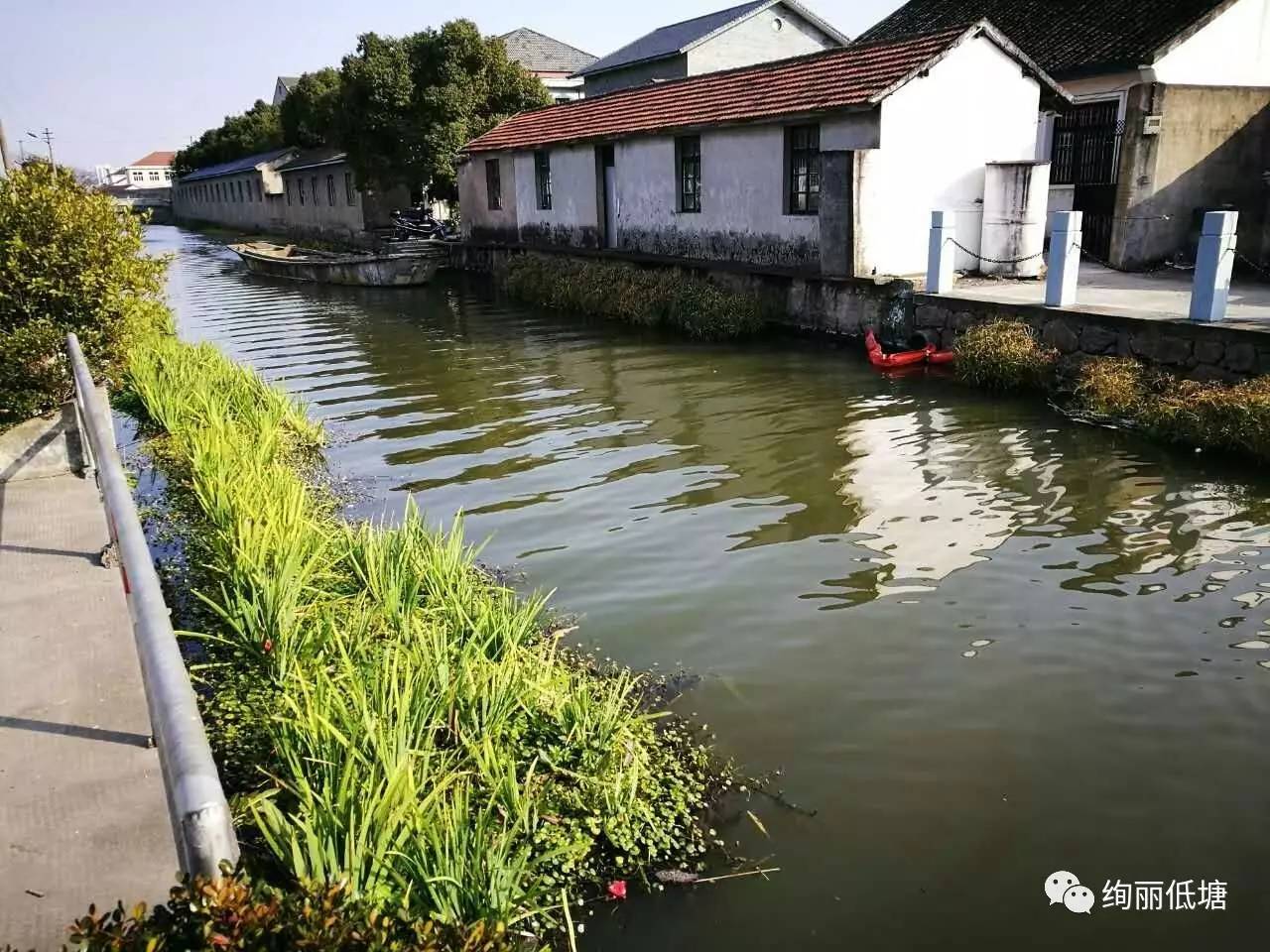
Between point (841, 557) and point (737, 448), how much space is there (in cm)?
323

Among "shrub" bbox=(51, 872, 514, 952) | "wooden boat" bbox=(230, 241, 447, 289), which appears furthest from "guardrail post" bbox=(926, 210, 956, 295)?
"wooden boat" bbox=(230, 241, 447, 289)

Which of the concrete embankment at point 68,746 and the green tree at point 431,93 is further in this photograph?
the green tree at point 431,93

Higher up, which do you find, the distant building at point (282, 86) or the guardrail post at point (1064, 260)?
the distant building at point (282, 86)

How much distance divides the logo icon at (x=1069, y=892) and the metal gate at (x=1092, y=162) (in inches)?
628

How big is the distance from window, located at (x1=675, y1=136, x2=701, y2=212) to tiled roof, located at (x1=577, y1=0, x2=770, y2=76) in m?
14.3

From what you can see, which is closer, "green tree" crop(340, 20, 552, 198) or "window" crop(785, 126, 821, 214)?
"window" crop(785, 126, 821, 214)

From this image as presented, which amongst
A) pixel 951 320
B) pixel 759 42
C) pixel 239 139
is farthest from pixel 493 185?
pixel 239 139

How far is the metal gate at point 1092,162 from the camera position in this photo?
17.7 m

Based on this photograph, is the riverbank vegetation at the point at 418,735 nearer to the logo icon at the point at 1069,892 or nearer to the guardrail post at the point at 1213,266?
the logo icon at the point at 1069,892

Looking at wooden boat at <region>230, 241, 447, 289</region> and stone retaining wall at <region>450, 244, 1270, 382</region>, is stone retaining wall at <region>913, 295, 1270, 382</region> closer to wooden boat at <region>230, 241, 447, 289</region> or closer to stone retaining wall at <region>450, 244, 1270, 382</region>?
stone retaining wall at <region>450, 244, 1270, 382</region>

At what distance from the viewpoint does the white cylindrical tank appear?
51.3 ft

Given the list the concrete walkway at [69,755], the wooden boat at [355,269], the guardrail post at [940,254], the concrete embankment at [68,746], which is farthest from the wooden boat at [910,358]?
the wooden boat at [355,269]

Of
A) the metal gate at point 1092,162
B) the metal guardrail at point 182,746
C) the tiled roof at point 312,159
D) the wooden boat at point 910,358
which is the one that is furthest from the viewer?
the tiled roof at point 312,159

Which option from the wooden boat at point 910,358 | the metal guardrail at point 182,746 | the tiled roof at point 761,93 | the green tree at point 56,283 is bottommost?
the wooden boat at point 910,358
